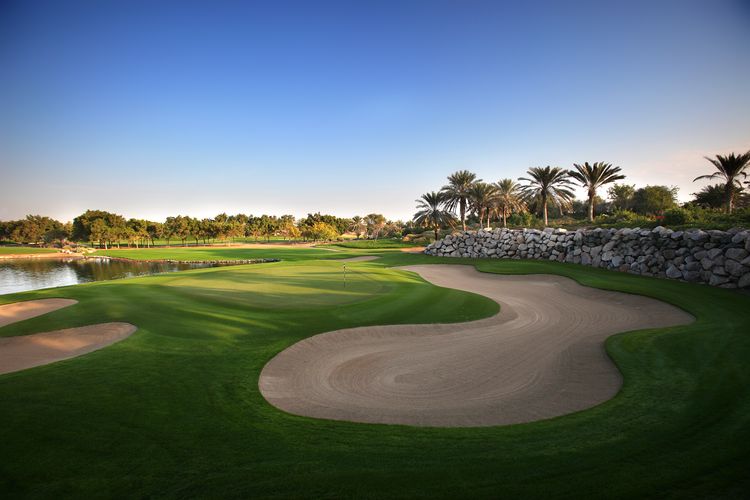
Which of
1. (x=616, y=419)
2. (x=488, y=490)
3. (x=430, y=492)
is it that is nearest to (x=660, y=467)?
(x=616, y=419)

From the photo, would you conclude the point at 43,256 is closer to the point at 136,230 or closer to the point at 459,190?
the point at 136,230

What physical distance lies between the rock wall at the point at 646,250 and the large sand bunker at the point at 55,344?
24.3 metres

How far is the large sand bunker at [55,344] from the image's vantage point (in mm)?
9367


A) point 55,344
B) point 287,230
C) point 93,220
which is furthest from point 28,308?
point 93,220

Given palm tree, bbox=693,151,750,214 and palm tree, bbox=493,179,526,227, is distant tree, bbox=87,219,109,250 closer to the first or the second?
palm tree, bbox=493,179,526,227

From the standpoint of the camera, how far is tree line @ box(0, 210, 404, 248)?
104812 millimetres

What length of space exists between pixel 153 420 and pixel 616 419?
769cm

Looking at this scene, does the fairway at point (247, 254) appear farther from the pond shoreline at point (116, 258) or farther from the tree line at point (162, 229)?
the tree line at point (162, 229)

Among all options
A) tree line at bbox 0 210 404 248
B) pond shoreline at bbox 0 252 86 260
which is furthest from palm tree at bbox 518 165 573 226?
pond shoreline at bbox 0 252 86 260

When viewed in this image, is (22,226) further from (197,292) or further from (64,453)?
(64,453)

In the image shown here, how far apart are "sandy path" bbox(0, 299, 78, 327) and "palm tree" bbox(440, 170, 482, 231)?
39.0 metres

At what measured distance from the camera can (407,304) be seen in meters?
14.7

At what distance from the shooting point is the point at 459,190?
1772 inches

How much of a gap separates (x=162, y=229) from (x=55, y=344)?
12635 cm
